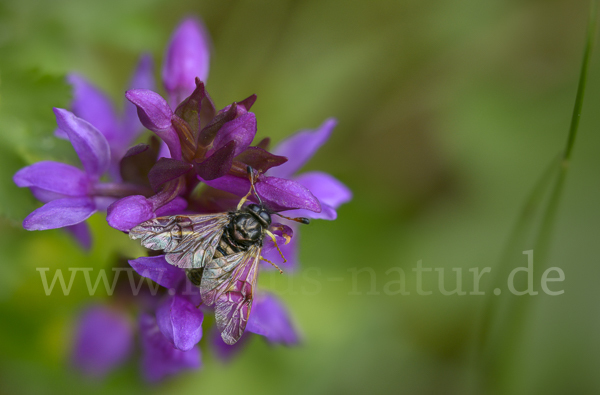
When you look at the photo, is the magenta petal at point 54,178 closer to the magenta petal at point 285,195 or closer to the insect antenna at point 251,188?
the insect antenna at point 251,188

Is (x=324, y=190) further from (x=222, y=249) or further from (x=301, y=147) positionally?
(x=222, y=249)

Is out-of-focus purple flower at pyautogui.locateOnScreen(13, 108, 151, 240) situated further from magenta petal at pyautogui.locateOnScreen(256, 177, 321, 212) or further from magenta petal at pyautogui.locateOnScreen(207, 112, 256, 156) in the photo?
magenta petal at pyautogui.locateOnScreen(256, 177, 321, 212)

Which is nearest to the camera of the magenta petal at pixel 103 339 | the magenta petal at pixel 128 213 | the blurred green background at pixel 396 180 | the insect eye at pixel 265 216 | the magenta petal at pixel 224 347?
the magenta petal at pixel 128 213

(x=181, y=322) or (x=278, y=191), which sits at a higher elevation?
(x=278, y=191)

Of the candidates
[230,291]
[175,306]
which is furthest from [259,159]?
[175,306]

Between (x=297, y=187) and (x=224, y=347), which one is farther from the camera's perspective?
(x=224, y=347)

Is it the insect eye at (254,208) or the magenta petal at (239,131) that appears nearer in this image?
the magenta petal at (239,131)

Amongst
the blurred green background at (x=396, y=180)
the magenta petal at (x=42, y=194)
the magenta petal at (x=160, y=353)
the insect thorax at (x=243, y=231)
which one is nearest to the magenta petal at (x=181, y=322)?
the insect thorax at (x=243, y=231)
